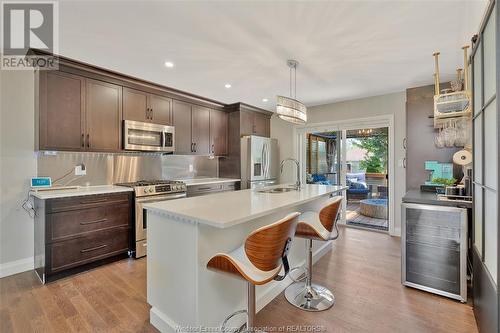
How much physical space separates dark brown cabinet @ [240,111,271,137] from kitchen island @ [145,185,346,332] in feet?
10.6

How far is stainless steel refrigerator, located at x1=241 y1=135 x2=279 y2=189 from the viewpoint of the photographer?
479 cm

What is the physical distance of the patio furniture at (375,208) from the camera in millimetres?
4712

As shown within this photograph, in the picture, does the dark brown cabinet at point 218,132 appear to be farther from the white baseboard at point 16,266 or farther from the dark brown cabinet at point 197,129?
the white baseboard at point 16,266

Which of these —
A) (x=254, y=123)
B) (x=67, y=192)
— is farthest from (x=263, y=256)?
(x=254, y=123)

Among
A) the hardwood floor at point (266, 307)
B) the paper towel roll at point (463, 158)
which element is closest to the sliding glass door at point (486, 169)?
the hardwood floor at point (266, 307)

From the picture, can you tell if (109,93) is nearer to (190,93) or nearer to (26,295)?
(190,93)

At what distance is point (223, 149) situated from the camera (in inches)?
198

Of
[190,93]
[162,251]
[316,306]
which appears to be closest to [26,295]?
[162,251]

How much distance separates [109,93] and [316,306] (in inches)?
138

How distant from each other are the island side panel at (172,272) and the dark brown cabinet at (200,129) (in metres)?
2.70

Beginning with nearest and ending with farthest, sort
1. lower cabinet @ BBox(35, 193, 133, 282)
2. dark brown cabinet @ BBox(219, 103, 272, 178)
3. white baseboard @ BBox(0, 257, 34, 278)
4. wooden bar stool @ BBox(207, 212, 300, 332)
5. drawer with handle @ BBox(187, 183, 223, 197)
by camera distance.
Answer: wooden bar stool @ BBox(207, 212, 300, 332), lower cabinet @ BBox(35, 193, 133, 282), white baseboard @ BBox(0, 257, 34, 278), drawer with handle @ BBox(187, 183, 223, 197), dark brown cabinet @ BBox(219, 103, 272, 178)

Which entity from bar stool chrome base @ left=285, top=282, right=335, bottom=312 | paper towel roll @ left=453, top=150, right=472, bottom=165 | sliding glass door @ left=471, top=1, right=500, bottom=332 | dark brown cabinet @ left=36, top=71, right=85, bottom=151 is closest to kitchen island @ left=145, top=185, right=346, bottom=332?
bar stool chrome base @ left=285, top=282, right=335, bottom=312

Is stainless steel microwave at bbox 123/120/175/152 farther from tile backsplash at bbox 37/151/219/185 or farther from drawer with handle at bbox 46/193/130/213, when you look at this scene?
drawer with handle at bbox 46/193/130/213

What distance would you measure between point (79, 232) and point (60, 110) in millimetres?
1443
